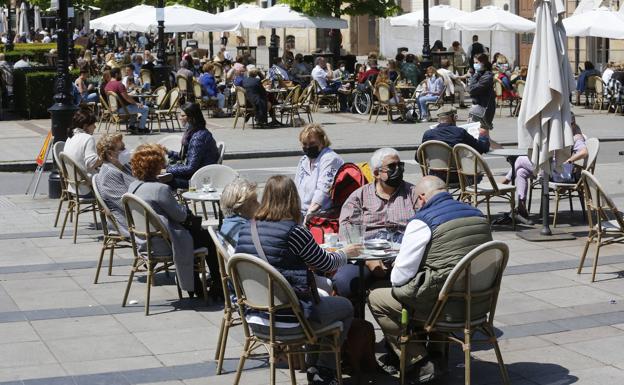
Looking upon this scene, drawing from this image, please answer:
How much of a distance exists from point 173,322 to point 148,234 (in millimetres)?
722

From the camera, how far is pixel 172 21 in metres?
32.8

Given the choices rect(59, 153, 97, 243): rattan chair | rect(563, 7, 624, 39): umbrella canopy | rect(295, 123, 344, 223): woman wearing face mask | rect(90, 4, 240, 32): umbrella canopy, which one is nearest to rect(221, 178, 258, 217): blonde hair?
rect(295, 123, 344, 223): woman wearing face mask

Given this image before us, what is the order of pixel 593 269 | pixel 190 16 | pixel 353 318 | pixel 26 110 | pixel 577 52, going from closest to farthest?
pixel 353 318 → pixel 593 269 → pixel 26 110 → pixel 190 16 → pixel 577 52

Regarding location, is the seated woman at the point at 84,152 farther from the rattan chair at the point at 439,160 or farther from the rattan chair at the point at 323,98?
the rattan chair at the point at 323,98

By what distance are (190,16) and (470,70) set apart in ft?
26.3

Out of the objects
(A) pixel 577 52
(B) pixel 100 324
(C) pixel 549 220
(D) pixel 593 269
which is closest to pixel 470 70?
(A) pixel 577 52

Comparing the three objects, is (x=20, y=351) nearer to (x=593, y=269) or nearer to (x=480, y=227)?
(x=480, y=227)

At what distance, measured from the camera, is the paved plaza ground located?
782 centimetres

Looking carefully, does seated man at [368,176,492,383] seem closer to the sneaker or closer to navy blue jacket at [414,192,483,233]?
navy blue jacket at [414,192,483,233]

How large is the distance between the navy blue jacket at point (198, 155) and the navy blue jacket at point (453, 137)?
8.14 ft

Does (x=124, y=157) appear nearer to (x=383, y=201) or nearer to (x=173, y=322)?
(x=173, y=322)

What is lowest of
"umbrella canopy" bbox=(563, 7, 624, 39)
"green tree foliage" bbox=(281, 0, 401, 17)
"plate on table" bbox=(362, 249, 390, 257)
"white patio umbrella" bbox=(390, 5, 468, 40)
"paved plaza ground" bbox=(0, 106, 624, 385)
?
"paved plaza ground" bbox=(0, 106, 624, 385)

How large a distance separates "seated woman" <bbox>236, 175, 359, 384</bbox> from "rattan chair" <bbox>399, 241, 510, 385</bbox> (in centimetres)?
51

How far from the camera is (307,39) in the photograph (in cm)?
6334
